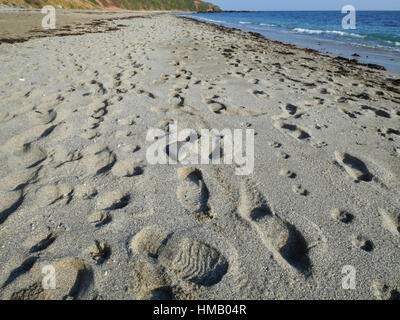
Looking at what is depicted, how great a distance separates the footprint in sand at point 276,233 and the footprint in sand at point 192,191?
30cm

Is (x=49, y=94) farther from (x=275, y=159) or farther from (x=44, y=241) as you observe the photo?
(x=275, y=159)

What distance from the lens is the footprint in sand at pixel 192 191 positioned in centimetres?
183

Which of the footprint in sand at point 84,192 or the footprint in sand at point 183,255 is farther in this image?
the footprint in sand at point 84,192

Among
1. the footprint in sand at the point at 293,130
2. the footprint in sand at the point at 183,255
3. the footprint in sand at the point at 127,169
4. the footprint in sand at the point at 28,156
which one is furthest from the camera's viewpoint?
the footprint in sand at the point at 293,130

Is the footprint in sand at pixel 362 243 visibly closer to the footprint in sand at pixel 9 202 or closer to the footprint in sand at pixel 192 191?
the footprint in sand at pixel 192 191

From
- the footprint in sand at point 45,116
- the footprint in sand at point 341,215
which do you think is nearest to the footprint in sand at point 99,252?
the footprint in sand at point 341,215

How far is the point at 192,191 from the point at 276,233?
2.38 feet

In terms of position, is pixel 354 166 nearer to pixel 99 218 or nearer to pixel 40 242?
pixel 99 218

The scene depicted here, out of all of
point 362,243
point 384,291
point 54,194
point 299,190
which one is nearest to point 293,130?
point 299,190

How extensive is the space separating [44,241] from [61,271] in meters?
0.29

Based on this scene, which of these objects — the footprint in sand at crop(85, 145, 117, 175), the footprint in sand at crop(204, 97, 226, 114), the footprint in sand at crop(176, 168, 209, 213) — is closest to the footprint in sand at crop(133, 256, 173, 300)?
the footprint in sand at crop(176, 168, 209, 213)

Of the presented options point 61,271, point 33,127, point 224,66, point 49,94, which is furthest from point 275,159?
point 224,66

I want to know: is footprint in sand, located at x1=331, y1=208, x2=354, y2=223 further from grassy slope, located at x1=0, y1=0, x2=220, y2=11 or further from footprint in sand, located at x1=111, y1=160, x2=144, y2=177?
grassy slope, located at x1=0, y1=0, x2=220, y2=11

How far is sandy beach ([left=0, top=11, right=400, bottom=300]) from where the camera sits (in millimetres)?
1345
